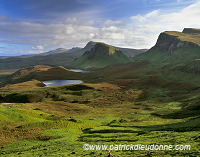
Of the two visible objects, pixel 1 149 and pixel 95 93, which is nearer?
pixel 1 149

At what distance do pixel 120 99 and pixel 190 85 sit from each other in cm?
5927

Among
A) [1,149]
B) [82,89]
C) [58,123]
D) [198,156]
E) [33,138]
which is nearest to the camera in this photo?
[198,156]

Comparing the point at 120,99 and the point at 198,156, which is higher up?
the point at 198,156

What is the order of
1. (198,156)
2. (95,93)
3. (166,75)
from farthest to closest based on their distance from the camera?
(166,75) → (95,93) → (198,156)

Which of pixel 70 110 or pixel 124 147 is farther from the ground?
pixel 124 147

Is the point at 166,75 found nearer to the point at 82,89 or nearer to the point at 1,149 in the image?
the point at 82,89

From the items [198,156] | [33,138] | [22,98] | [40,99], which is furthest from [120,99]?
[198,156]

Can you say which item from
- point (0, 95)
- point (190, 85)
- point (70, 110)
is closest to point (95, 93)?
point (70, 110)

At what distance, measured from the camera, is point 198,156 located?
15.9m

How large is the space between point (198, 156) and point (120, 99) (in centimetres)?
8965

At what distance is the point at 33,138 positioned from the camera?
102 feet

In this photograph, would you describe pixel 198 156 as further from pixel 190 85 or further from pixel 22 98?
pixel 190 85

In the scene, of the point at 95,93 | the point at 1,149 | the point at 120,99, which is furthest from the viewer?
the point at 95,93

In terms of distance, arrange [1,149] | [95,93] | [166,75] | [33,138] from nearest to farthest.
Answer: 1. [1,149]
2. [33,138]
3. [95,93]
4. [166,75]
